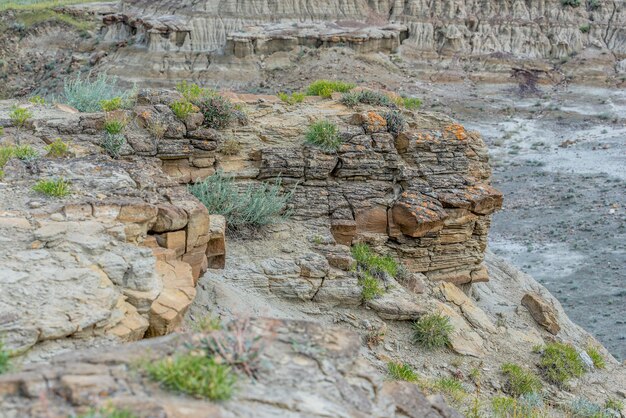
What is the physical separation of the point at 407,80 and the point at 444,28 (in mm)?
8360

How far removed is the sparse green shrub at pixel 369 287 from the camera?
29.9ft

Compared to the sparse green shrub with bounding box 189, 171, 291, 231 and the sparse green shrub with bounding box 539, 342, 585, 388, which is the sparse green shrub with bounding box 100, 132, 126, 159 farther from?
the sparse green shrub with bounding box 539, 342, 585, 388

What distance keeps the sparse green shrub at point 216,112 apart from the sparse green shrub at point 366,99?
239cm

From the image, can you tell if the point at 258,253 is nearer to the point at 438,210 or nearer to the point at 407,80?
the point at 438,210

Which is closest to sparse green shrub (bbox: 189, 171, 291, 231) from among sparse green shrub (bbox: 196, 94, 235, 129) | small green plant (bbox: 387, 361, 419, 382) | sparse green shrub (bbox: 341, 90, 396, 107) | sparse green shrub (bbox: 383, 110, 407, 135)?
sparse green shrub (bbox: 196, 94, 235, 129)

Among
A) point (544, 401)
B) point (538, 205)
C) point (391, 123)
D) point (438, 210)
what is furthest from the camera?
point (538, 205)

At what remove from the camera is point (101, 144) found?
30.8ft

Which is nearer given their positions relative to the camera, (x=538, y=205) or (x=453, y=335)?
(x=453, y=335)

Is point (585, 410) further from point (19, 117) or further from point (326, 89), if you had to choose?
point (19, 117)

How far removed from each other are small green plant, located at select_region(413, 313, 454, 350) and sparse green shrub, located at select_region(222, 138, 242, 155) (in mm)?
3952

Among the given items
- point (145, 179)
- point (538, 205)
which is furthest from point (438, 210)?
point (538, 205)

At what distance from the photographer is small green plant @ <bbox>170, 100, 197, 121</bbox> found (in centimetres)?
1045

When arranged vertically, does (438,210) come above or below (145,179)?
below

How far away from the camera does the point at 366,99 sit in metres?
12.3
